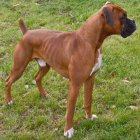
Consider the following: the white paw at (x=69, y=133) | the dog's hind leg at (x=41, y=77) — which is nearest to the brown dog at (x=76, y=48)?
the white paw at (x=69, y=133)

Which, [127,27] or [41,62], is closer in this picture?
[127,27]

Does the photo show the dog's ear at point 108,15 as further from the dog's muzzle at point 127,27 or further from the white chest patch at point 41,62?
the white chest patch at point 41,62

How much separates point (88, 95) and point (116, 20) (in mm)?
1182

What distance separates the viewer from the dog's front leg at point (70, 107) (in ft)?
15.9

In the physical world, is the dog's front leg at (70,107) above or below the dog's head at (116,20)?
below

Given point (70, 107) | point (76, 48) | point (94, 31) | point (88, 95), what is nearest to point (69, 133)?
point (70, 107)

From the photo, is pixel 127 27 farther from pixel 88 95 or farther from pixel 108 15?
pixel 88 95

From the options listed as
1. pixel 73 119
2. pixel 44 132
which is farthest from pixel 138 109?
pixel 44 132

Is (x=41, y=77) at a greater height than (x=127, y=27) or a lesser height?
lesser

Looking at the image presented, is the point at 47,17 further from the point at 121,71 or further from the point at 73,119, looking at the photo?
the point at 73,119

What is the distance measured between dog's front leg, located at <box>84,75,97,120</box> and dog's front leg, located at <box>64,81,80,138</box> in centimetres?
33

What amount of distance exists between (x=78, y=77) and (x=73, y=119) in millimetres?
865

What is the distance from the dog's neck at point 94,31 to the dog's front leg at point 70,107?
0.57 m

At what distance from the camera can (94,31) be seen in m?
4.65
